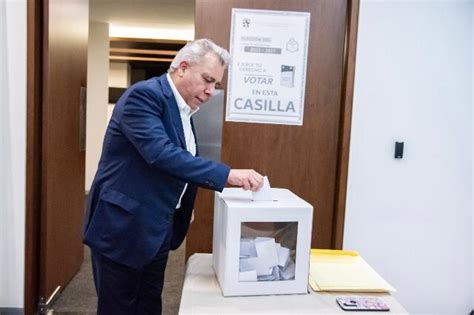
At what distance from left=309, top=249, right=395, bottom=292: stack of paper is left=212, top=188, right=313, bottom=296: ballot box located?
0.11 m

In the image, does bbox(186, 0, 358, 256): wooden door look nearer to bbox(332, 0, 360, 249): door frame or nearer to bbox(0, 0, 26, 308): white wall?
bbox(332, 0, 360, 249): door frame

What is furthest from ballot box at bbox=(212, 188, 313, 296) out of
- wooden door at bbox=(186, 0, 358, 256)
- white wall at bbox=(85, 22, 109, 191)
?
white wall at bbox=(85, 22, 109, 191)

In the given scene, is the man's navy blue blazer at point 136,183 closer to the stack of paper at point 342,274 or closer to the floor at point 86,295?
the stack of paper at point 342,274

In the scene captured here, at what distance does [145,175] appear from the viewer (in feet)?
4.30

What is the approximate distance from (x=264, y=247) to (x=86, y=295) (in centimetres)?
171

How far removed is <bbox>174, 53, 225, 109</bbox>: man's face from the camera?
1354 millimetres

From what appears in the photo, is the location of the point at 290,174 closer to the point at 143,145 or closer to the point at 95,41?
the point at 143,145

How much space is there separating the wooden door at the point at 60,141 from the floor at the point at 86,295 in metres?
0.07

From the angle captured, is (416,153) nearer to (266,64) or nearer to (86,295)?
(266,64)

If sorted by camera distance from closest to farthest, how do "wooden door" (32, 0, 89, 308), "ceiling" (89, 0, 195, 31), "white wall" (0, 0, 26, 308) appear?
1. "white wall" (0, 0, 26, 308)
2. "wooden door" (32, 0, 89, 308)
3. "ceiling" (89, 0, 195, 31)

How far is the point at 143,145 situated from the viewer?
122 cm

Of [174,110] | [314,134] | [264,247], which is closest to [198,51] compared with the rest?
[174,110]

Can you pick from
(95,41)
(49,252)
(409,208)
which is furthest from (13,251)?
(95,41)

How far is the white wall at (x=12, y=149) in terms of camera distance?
2.03m
